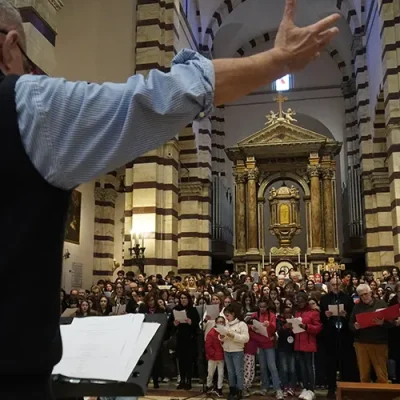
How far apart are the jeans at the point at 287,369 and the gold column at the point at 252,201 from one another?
39.0 ft

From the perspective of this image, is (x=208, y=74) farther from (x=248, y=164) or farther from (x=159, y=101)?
(x=248, y=164)

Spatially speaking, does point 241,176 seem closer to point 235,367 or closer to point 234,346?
point 234,346

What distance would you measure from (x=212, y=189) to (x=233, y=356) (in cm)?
1431

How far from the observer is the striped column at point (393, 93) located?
14836 mm

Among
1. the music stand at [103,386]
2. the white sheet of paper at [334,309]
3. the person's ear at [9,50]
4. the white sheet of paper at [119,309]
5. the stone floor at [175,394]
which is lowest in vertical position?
the stone floor at [175,394]

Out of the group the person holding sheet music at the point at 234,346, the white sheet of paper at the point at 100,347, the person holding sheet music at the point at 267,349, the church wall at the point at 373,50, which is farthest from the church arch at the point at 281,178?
the white sheet of paper at the point at 100,347

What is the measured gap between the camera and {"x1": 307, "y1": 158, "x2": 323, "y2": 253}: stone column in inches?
798

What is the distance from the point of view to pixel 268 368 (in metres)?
8.96

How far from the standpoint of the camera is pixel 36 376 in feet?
3.48

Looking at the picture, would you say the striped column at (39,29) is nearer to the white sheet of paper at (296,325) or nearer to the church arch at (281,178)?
the white sheet of paper at (296,325)

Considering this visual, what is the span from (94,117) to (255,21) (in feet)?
89.9

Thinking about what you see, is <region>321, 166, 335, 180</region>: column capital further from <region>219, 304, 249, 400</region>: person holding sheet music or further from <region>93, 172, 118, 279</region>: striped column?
<region>219, 304, 249, 400</region>: person holding sheet music

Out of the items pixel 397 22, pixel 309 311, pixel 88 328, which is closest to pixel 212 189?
pixel 397 22

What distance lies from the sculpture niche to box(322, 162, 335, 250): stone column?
111cm
